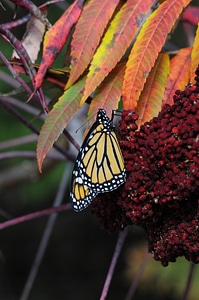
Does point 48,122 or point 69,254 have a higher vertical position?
point 69,254

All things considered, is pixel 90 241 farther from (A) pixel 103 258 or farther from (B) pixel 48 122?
(B) pixel 48 122

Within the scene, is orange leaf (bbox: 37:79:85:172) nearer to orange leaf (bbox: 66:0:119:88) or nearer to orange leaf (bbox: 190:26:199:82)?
orange leaf (bbox: 66:0:119:88)

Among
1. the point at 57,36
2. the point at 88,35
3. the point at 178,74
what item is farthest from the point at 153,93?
the point at 57,36

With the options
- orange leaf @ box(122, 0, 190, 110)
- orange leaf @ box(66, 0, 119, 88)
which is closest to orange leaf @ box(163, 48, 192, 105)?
orange leaf @ box(122, 0, 190, 110)

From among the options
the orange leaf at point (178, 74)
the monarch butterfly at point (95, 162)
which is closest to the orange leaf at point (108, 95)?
the monarch butterfly at point (95, 162)

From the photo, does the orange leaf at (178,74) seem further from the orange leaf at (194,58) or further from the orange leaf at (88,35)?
the orange leaf at (88,35)

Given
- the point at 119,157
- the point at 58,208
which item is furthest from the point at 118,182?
the point at 58,208
